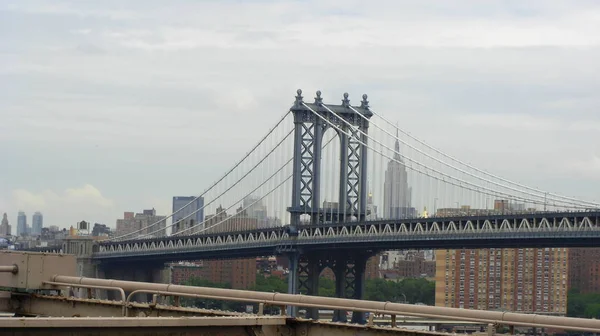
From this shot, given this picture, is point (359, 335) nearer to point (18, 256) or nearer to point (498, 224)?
point (18, 256)

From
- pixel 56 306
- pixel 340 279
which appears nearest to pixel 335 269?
pixel 340 279

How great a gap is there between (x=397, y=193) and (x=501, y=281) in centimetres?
4925

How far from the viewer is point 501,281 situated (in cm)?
14338

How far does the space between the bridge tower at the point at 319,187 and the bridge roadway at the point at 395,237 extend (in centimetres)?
236

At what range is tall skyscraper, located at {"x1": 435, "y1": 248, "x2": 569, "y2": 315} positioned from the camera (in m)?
141

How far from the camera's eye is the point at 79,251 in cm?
12394

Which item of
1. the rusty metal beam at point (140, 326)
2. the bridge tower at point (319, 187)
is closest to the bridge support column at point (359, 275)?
the bridge tower at point (319, 187)

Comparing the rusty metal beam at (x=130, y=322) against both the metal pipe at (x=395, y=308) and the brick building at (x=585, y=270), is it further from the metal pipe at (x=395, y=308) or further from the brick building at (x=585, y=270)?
the brick building at (x=585, y=270)

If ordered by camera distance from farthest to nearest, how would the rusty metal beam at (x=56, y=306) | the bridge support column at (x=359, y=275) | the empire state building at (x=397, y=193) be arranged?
1. the empire state building at (x=397, y=193)
2. the bridge support column at (x=359, y=275)
3. the rusty metal beam at (x=56, y=306)

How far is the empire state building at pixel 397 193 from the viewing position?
317 ft

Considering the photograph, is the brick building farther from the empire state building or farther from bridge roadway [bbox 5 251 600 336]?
bridge roadway [bbox 5 251 600 336]

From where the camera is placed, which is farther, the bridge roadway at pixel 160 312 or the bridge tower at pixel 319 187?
the bridge tower at pixel 319 187

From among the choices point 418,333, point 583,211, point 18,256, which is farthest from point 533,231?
point 418,333

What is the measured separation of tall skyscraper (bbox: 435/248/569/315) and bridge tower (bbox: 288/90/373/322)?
42897 mm
